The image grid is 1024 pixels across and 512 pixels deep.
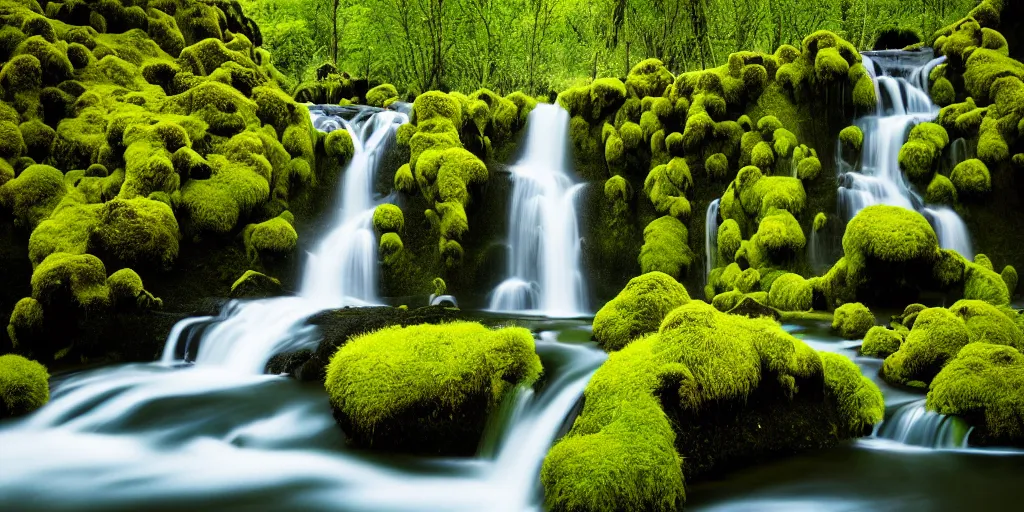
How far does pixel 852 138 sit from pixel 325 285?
10708mm

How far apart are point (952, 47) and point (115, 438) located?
1680cm

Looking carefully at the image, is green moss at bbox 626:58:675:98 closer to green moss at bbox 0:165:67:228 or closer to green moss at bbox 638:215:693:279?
green moss at bbox 638:215:693:279

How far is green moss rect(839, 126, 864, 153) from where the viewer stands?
1313 centimetres

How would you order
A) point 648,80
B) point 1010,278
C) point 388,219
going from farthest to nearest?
point 648,80 < point 388,219 < point 1010,278

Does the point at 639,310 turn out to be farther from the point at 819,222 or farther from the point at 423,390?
the point at 819,222

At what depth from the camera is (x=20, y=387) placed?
676 cm

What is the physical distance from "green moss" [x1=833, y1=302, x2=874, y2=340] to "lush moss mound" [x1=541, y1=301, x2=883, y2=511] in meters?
2.68

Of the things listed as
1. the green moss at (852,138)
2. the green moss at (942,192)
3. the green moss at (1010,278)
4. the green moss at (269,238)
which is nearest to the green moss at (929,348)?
the green moss at (1010,278)

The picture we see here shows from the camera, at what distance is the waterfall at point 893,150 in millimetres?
11984

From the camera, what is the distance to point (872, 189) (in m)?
12.5

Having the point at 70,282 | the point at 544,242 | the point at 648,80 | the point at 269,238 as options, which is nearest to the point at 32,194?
the point at 70,282

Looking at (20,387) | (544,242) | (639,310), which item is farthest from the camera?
(544,242)

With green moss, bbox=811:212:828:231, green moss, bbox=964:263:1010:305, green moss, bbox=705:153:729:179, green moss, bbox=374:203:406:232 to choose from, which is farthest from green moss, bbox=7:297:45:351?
green moss, bbox=964:263:1010:305

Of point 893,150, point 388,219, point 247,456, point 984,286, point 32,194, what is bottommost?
point 247,456
